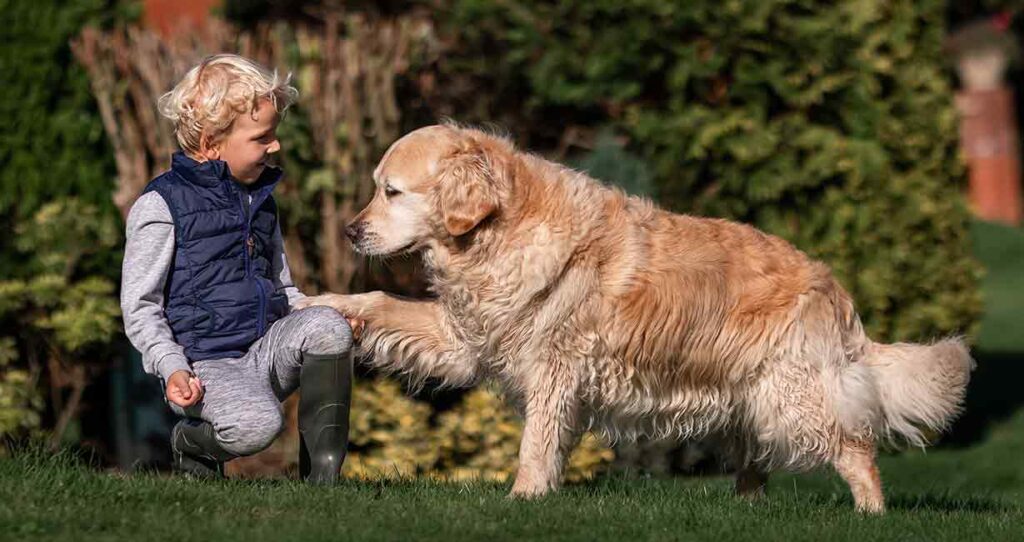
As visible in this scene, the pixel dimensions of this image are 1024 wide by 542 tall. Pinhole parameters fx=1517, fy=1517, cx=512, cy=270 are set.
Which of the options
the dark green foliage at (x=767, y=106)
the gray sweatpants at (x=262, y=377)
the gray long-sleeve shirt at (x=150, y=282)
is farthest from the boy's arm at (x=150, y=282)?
the dark green foliage at (x=767, y=106)

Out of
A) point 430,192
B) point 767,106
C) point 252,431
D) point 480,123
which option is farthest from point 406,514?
point 767,106

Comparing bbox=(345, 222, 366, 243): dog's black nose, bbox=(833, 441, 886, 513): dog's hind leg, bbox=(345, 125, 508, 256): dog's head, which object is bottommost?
bbox=(833, 441, 886, 513): dog's hind leg

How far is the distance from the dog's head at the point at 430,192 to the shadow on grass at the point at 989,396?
4.25m

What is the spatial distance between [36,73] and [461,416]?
262 centimetres

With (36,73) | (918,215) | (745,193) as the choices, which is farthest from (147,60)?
(918,215)

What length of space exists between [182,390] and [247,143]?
0.90 metres

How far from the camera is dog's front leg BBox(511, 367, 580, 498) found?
517 cm

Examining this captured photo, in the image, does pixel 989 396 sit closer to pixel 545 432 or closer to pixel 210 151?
pixel 545 432

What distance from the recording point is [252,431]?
4879 millimetres

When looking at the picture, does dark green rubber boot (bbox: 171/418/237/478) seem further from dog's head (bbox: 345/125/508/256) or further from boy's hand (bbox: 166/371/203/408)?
dog's head (bbox: 345/125/508/256)

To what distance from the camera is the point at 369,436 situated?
727 cm

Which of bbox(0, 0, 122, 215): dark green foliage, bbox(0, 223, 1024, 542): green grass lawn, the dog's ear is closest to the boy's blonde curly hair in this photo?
the dog's ear

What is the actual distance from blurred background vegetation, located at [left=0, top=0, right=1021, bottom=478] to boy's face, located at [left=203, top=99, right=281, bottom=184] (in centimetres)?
174

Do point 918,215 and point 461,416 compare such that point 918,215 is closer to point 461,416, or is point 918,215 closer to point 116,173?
point 461,416
